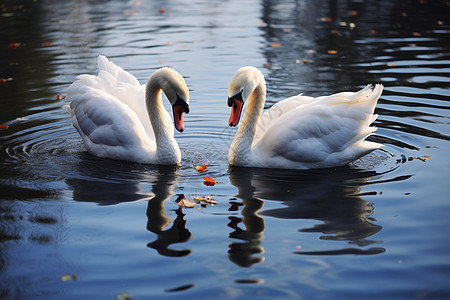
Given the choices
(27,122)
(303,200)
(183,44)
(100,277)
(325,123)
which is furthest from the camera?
(183,44)

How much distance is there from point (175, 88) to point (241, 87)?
808 millimetres

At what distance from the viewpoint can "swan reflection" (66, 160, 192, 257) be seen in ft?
19.2

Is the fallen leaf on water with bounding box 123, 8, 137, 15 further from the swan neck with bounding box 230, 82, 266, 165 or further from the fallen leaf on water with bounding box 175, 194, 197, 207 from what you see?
the fallen leaf on water with bounding box 175, 194, 197, 207

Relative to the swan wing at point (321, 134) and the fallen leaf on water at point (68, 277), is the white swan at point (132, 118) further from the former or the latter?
the fallen leaf on water at point (68, 277)

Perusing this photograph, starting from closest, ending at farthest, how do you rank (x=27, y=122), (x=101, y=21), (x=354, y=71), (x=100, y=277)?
(x=100, y=277) < (x=27, y=122) < (x=354, y=71) < (x=101, y=21)

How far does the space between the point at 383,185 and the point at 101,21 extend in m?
13.9

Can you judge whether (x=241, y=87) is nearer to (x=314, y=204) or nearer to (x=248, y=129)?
(x=248, y=129)

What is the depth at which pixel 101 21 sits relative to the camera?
18.9 metres

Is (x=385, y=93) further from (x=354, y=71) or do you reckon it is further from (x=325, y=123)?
(x=325, y=123)

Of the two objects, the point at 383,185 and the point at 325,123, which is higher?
the point at 325,123

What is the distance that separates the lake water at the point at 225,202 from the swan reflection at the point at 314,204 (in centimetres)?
2

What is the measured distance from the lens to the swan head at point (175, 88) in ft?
24.1

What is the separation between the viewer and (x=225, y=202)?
6609mm

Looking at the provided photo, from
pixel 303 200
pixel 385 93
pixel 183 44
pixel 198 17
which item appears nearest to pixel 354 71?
pixel 385 93
